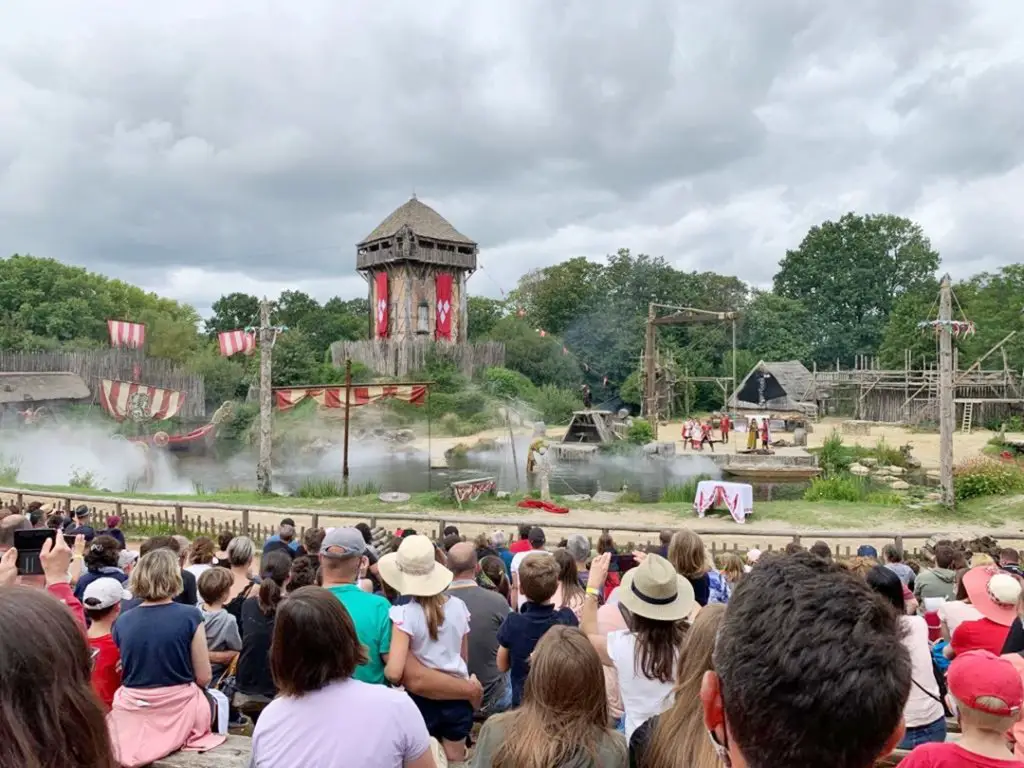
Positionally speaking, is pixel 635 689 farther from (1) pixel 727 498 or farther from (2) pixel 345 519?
(1) pixel 727 498

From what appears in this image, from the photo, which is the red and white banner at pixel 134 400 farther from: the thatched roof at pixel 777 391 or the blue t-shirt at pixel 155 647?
the thatched roof at pixel 777 391

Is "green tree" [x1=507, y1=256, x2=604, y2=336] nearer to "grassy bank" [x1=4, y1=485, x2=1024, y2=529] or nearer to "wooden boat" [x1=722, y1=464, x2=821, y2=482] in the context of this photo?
"wooden boat" [x1=722, y1=464, x2=821, y2=482]

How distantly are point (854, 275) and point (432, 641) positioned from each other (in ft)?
220

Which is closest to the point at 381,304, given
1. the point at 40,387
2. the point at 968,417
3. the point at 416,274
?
the point at 416,274

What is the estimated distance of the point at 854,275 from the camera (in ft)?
207

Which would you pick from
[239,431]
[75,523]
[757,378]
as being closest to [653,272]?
[757,378]

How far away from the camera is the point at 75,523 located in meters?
9.04

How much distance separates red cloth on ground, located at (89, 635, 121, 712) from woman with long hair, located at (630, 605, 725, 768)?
2.49 meters

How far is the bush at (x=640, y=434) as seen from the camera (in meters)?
30.4

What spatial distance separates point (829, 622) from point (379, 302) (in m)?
46.7

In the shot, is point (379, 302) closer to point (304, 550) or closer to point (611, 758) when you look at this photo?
point (304, 550)

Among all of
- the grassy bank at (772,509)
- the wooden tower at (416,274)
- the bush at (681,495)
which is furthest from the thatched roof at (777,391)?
the grassy bank at (772,509)

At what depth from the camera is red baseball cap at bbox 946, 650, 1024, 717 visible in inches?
85.9

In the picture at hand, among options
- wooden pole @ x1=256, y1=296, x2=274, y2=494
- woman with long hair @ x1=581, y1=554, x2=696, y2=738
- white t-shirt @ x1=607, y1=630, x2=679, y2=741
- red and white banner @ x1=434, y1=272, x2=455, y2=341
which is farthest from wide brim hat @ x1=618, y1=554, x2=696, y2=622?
red and white banner @ x1=434, y1=272, x2=455, y2=341
